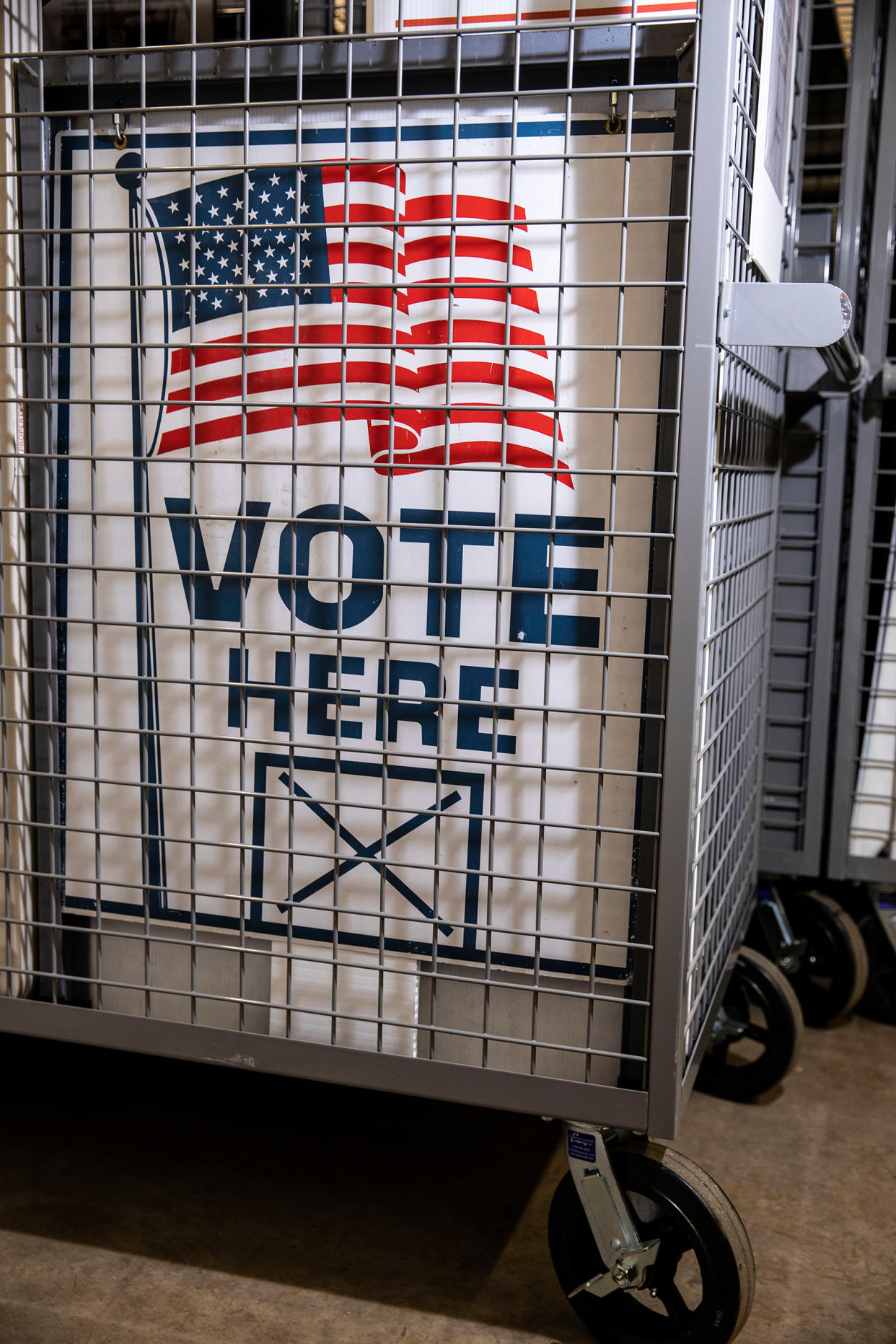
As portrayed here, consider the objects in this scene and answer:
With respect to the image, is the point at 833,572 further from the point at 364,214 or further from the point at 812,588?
the point at 364,214

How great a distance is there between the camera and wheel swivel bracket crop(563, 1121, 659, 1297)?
137cm

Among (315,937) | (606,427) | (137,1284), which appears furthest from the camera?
(137,1284)

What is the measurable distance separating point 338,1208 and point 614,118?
60.6 inches

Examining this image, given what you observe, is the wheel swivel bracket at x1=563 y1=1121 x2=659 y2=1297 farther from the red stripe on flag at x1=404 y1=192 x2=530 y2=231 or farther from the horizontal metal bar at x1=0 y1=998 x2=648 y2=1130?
the red stripe on flag at x1=404 y1=192 x2=530 y2=231

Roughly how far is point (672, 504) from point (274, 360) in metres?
0.49

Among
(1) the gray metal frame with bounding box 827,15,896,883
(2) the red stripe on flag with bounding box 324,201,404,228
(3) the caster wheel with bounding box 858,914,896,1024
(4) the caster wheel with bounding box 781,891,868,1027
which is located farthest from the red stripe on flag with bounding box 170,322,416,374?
(3) the caster wheel with bounding box 858,914,896,1024

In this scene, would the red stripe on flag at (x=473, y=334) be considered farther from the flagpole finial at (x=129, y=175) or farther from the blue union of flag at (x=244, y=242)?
the flagpole finial at (x=129, y=175)

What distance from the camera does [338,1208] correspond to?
1.72 meters

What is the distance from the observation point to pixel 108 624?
1.39 metres

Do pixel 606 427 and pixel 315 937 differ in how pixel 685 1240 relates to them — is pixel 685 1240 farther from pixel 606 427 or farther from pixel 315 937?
pixel 606 427

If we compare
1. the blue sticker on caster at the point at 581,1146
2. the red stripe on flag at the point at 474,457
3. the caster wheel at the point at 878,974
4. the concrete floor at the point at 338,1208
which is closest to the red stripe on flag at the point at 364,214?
the red stripe on flag at the point at 474,457

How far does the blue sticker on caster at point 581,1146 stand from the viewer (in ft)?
4.50

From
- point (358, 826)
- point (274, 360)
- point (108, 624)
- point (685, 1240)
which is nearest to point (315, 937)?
point (358, 826)

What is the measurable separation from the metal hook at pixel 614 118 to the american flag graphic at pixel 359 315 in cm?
13
